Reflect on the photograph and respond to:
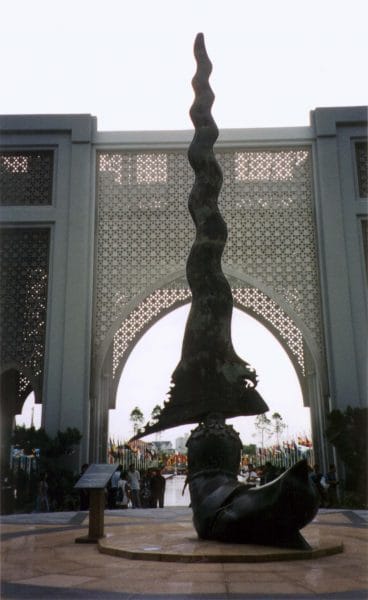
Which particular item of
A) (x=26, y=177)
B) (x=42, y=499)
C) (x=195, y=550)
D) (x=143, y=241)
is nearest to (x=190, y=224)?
(x=143, y=241)

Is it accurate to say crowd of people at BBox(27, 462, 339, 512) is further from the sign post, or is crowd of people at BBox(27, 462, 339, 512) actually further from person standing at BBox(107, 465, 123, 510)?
the sign post

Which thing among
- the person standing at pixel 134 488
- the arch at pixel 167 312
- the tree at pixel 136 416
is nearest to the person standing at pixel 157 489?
the person standing at pixel 134 488

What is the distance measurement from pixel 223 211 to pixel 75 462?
5.20 m

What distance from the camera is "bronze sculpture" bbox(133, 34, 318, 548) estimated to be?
2.88m

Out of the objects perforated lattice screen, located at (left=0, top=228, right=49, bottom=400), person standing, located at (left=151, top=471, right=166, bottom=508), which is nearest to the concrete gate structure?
perforated lattice screen, located at (left=0, top=228, right=49, bottom=400)

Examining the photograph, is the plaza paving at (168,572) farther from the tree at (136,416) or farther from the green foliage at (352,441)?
the tree at (136,416)

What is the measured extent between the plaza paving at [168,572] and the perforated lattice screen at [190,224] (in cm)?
689

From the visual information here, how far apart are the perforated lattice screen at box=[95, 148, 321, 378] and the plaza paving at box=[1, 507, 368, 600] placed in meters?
6.89

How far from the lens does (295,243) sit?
10.7 metres

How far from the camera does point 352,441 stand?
8844 mm

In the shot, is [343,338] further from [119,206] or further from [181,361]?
[181,361]

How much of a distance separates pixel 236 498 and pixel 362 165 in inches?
358

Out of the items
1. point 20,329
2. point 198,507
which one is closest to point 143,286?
point 20,329

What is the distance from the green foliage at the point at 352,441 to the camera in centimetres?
870
